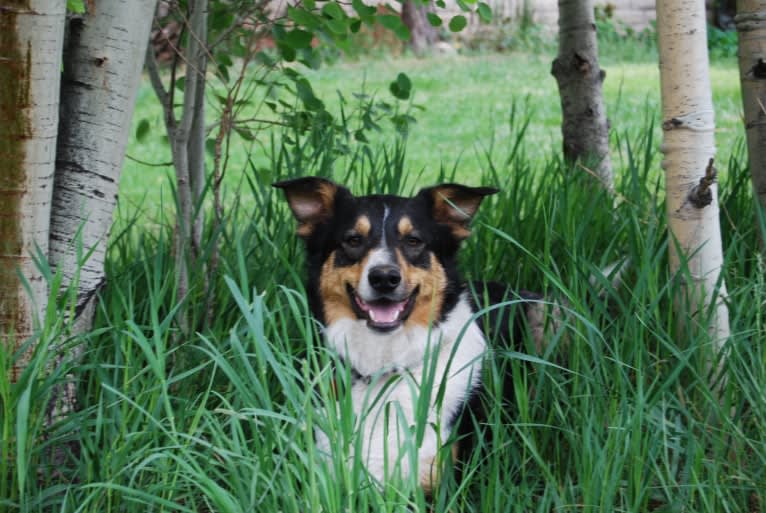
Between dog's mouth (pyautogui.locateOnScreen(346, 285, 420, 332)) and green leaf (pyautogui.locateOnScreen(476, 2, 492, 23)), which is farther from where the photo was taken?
green leaf (pyautogui.locateOnScreen(476, 2, 492, 23))

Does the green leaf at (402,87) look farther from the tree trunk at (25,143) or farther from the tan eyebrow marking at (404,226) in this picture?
the tree trunk at (25,143)

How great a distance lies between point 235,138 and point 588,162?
6987 mm

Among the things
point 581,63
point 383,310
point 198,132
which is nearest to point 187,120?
point 198,132

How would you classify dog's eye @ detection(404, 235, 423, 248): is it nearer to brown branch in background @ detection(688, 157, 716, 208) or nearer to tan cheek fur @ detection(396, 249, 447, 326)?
tan cheek fur @ detection(396, 249, 447, 326)

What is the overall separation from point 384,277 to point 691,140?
103 cm

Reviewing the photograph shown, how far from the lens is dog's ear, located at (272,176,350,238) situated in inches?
148

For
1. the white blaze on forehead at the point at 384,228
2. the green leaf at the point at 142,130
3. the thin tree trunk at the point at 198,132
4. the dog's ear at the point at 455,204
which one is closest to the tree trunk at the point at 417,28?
the green leaf at the point at 142,130

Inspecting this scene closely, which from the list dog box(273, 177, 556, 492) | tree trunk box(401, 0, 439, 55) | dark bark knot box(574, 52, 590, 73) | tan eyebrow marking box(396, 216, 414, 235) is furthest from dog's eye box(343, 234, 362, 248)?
tree trunk box(401, 0, 439, 55)

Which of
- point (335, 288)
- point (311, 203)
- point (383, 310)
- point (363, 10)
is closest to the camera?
point (383, 310)

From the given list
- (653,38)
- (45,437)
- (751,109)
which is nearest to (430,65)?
(653,38)

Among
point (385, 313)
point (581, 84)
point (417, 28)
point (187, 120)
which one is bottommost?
point (385, 313)

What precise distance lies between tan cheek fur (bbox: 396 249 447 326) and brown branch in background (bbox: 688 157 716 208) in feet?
2.75

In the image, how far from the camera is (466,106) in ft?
41.7

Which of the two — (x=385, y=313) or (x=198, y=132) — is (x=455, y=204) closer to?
(x=385, y=313)
